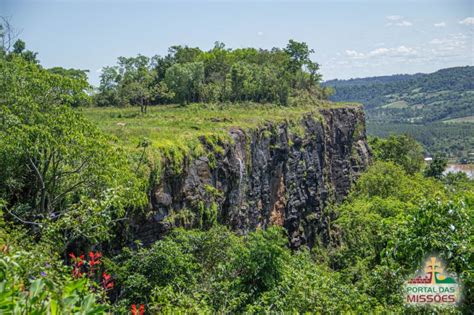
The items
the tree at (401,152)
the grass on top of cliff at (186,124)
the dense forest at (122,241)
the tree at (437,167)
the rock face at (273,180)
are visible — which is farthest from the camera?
the tree at (437,167)

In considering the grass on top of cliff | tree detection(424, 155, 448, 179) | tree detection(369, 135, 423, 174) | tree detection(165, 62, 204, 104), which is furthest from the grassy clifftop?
tree detection(424, 155, 448, 179)

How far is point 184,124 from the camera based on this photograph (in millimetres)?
28250

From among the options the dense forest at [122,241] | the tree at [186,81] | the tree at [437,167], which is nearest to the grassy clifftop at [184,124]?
the dense forest at [122,241]

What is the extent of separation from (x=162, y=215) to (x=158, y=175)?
175cm

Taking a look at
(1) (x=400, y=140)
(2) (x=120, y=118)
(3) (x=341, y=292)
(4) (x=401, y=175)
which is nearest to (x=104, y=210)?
(3) (x=341, y=292)

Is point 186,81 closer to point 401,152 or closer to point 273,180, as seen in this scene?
point 273,180

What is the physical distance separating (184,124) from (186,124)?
0.44ft

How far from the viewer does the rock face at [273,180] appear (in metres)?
20.4

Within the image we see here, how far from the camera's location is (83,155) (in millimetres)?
12633

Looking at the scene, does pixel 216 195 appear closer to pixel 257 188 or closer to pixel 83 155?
pixel 257 188

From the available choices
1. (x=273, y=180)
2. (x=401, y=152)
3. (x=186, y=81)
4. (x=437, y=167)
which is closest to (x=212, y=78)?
(x=186, y=81)

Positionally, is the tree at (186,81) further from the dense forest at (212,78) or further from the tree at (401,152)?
the tree at (401,152)

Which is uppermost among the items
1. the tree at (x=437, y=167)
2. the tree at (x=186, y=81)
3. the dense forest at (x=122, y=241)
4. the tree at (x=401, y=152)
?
the tree at (x=186, y=81)

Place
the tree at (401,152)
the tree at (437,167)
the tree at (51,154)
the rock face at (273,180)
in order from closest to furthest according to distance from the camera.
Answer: the tree at (51,154) → the rock face at (273,180) → the tree at (401,152) → the tree at (437,167)
